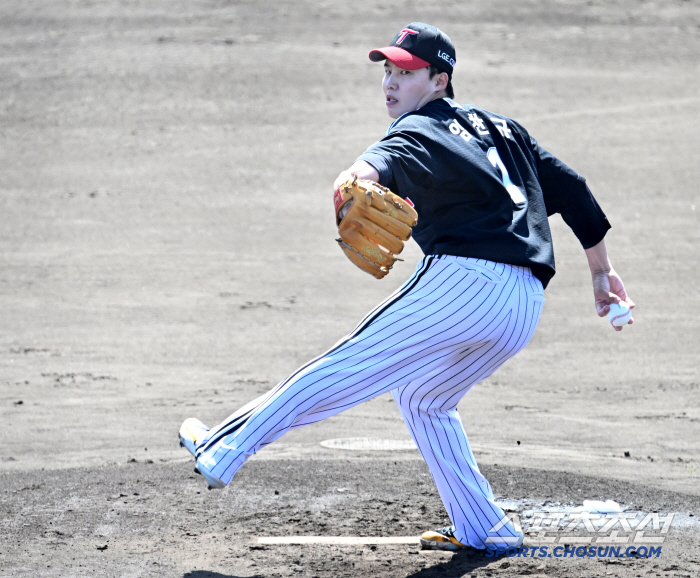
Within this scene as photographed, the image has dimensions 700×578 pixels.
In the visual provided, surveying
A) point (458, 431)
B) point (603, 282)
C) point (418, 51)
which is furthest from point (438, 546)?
point (418, 51)

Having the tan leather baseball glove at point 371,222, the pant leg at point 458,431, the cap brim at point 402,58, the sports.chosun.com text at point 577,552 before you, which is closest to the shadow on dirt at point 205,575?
the pant leg at point 458,431

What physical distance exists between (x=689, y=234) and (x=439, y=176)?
729 centimetres

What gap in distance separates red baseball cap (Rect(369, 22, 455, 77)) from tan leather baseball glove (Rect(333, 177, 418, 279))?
1.89 feet

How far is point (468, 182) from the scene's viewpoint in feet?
8.91

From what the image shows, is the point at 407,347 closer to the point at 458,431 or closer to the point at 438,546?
the point at 458,431

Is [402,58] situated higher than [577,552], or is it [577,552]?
[402,58]

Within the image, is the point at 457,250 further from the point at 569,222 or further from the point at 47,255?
the point at 47,255

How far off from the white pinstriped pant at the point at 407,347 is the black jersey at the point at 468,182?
0.06 metres

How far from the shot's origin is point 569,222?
320 centimetres

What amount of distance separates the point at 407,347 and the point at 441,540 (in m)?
0.90

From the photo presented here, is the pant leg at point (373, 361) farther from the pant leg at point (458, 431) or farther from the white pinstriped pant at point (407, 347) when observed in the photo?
the pant leg at point (458, 431)

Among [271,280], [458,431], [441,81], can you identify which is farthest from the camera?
[271,280]

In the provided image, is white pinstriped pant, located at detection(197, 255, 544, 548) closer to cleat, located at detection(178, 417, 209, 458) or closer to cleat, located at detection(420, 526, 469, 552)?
cleat, located at detection(178, 417, 209, 458)

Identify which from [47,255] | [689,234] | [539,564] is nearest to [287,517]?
[539,564]
